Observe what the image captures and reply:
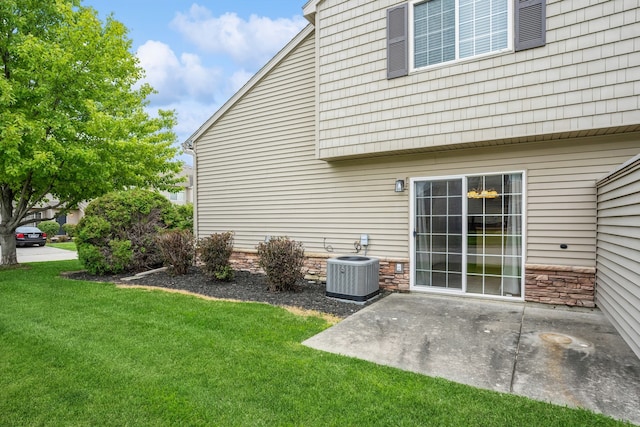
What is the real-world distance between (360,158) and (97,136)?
7205 mm

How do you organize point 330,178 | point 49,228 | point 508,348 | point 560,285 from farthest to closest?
1. point 49,228
2. point 330,178
3. point 560,285
4. point 508,348

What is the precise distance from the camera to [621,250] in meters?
3.80

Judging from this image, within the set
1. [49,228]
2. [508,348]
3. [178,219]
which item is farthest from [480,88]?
[49,228]

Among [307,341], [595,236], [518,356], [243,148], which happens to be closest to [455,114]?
[595,236]

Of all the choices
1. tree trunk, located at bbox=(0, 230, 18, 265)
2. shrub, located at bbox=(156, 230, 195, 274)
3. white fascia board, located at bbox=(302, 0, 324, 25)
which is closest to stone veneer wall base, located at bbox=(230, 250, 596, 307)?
white fascia board, located at bbox=(302, 0, 324, 25)

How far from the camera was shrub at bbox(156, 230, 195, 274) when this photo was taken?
25.9 ft

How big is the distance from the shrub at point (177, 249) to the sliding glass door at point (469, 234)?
205 inches

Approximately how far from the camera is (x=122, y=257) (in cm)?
810

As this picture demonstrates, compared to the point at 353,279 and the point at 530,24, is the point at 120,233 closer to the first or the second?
the point at 353,279

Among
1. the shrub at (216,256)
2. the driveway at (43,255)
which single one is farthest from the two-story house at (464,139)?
the driveway at (43,255)

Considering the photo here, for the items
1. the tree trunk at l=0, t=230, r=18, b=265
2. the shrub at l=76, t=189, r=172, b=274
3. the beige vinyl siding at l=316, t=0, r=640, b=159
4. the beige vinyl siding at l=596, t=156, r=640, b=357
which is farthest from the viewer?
the tree trunk at l=0, t=230, r=18, b=265

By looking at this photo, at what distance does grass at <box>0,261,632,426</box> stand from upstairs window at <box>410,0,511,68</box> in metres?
4.67

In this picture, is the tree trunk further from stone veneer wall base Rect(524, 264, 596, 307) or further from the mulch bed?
stone veneer wall base Rect(524, 264, 596, 307)

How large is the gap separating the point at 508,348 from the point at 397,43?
5.00m
